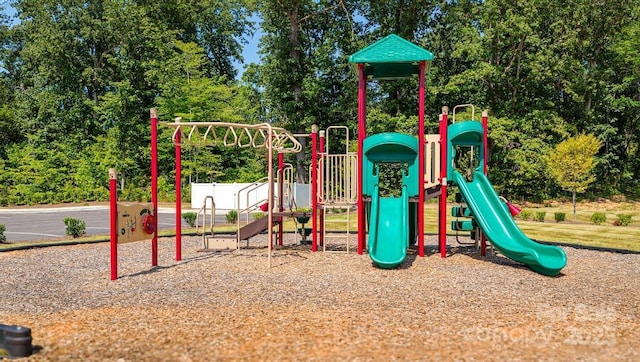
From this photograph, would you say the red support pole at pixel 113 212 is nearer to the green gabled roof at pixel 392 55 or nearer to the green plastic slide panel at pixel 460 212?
the green gabled roof at pixel 392 55

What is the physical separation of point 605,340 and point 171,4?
164 ft

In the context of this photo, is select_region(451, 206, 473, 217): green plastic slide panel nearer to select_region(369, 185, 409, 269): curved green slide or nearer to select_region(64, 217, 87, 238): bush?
select_region(369, 185, 409, 269): curved green slide

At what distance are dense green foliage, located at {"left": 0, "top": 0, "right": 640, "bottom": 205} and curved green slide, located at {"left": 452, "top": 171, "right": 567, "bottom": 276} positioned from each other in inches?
900

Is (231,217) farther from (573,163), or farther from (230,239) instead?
(573,163)

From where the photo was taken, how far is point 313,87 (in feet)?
110

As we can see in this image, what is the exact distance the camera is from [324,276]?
812 cm

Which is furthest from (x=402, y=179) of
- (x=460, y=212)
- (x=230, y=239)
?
(x=230, y=239)

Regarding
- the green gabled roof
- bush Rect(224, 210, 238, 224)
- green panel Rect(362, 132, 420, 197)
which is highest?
the green gabled roof

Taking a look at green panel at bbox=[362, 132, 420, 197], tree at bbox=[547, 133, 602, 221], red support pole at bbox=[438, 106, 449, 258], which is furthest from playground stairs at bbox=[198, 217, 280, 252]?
tree at bbox=[547, 133, 602, 221]

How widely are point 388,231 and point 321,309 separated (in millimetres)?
3658

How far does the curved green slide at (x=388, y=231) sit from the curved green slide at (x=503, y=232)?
1.39 metres

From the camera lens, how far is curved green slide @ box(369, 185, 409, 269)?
8656 millimetres

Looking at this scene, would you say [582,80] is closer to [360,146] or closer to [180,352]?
[360,146]

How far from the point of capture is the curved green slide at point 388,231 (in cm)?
866
